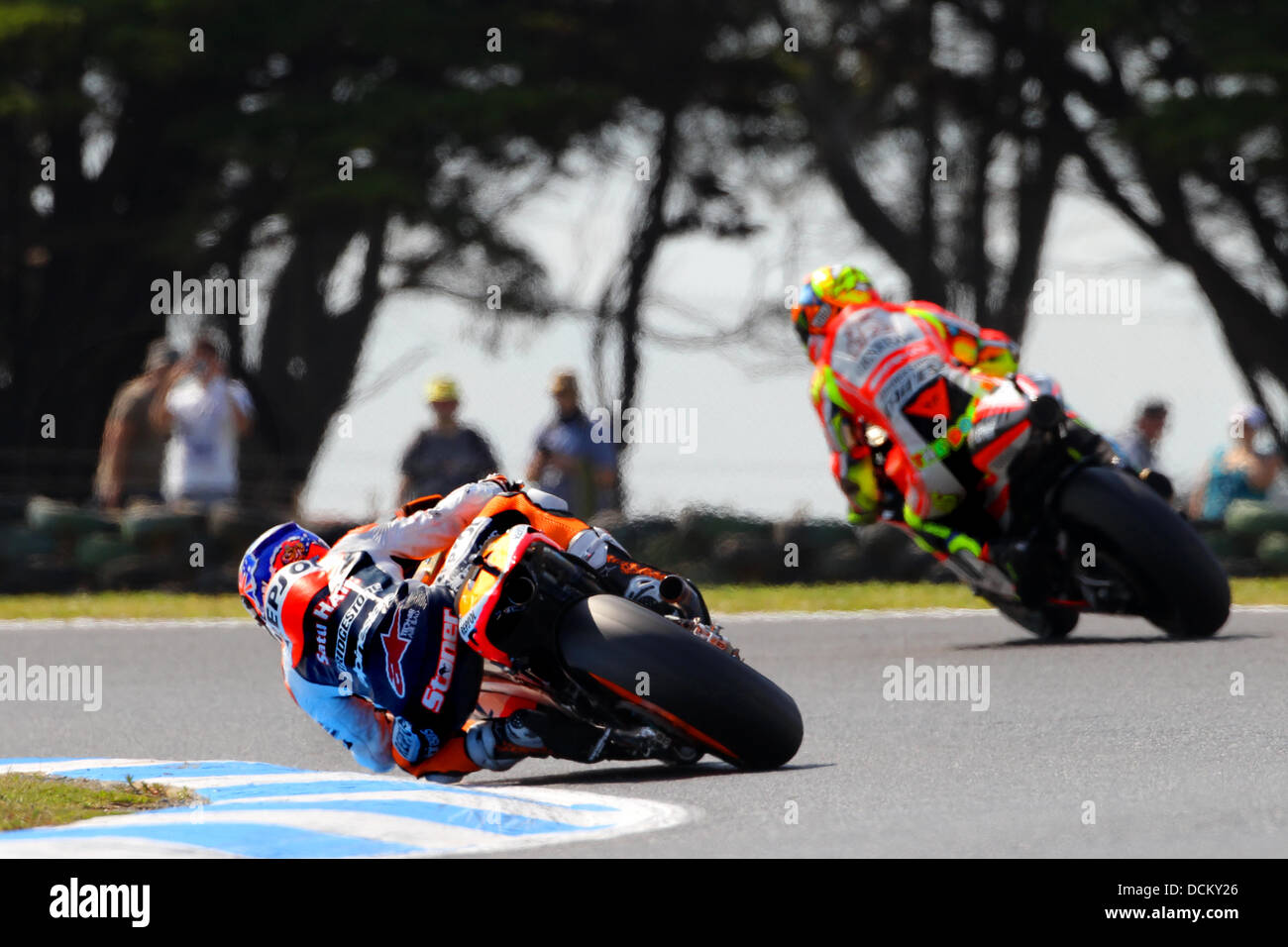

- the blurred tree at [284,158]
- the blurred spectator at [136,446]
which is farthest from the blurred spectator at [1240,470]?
the blurred tree at [284,158]

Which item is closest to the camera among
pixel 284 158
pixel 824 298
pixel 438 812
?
pixel 438 812

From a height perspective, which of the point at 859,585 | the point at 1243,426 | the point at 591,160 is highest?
the point at 591,160

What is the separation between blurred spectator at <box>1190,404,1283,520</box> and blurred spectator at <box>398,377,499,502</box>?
191 inches

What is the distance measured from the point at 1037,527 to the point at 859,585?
16.7 ft

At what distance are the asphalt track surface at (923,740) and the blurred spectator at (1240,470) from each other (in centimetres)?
280

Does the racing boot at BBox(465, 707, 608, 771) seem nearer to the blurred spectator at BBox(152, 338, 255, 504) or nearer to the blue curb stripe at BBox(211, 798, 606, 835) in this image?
the blue curb stripe at BBox(211, 798, 606, 835)

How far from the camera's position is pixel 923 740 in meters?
7.37

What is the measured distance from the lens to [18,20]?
21109 mm

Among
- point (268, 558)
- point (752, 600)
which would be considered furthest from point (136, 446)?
point (268, 558)

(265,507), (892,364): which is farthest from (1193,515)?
(265,507)

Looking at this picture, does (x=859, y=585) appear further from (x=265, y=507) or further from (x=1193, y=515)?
(x=265, y=507)

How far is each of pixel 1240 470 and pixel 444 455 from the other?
531cm

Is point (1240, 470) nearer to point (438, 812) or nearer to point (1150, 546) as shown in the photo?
point (1150, 546)

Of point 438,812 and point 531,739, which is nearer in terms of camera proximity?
point 438,812
